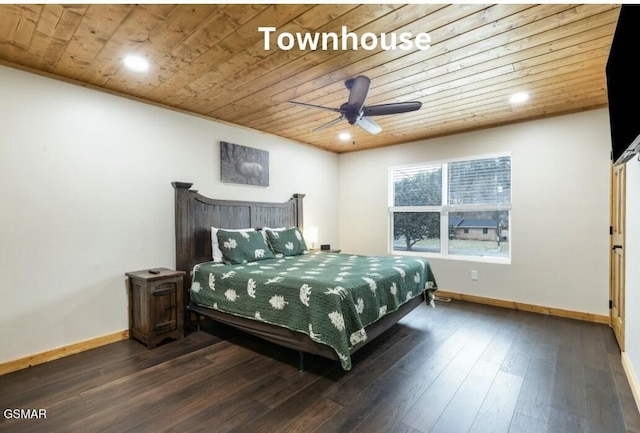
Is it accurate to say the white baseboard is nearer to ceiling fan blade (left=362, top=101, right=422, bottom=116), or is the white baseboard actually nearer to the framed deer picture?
ceiling fan blade (left=362, top=101, right=422, bottom=116)

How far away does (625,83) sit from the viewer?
1.49 meters

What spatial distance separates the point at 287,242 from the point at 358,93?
2.29 m

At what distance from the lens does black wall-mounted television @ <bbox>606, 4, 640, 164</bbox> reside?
4.29ft

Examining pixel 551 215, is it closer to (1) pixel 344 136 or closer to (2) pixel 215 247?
(1) pixel 344 136

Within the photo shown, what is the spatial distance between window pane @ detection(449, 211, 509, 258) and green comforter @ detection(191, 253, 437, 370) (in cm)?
127

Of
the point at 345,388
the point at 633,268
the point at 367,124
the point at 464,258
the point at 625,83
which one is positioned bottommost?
the point at 345,388

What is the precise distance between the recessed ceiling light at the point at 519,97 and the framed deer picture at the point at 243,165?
3.12 metres

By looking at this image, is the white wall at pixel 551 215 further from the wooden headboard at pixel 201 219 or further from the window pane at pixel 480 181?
the wooden headboard at pixel 201 219

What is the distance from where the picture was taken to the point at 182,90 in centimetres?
312

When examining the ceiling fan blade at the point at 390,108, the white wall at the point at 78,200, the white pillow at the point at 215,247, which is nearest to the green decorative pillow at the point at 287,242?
the white pillow at the point at 215,247

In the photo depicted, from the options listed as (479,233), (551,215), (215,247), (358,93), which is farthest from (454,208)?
(215,247)

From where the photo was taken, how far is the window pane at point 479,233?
430 cm

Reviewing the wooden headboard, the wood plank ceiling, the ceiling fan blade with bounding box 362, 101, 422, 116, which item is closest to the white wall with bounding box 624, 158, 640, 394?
the wood plank ceiling

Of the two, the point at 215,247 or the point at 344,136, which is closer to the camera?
the point at 215,247
